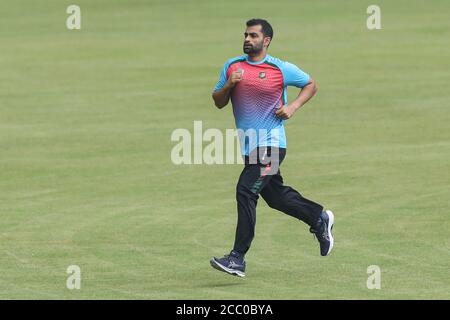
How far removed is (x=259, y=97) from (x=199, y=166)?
28.2 ft

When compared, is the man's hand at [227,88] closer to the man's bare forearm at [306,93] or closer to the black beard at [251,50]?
the black beard at [251,50]

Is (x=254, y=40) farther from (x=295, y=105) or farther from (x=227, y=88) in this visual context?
(x=295, y=105)

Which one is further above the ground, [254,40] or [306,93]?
[254,40]

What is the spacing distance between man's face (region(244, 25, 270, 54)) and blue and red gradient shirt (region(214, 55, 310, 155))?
0.16 meters

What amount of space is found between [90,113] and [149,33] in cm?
1175

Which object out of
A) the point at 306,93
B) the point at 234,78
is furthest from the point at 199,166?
the point at 234,78

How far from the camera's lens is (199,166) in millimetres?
23422

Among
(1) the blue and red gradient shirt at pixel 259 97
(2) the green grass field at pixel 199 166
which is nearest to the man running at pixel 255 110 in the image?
(1) the blue and red gradient shirt at pixel 259 97

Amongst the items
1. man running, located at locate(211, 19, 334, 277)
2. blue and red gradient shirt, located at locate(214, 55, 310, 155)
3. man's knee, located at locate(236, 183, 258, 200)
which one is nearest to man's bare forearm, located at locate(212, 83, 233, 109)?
man running, located at locate(211, 19, 334, 277)

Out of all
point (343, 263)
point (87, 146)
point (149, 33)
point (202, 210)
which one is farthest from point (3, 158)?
point (149, 33)

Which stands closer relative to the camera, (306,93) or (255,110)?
(255,110)

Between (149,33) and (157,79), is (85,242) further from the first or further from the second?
(149,33)

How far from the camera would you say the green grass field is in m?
15.2

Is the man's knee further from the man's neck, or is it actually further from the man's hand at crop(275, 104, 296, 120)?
the man's neck
